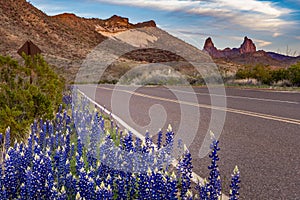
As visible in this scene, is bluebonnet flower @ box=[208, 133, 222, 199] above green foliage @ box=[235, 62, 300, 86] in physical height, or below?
below

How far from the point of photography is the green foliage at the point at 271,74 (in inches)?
947

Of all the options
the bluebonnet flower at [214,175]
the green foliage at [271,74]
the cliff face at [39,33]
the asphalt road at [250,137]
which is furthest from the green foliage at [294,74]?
the cliff face at [39,33]

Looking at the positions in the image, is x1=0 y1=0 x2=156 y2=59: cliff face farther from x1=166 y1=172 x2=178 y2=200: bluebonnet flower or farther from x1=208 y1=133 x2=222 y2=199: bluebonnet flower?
x1=166 y1=172 x2=178 y2=200: bluebonnet flower

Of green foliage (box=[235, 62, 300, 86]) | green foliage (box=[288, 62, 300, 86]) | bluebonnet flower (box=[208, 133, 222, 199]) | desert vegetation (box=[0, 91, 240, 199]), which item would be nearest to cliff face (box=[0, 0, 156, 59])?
green foliage (box=[235, 62, 300, 86])

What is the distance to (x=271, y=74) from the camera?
87.2 feet

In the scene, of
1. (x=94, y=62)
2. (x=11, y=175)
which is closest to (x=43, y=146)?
(x=11, y=175)

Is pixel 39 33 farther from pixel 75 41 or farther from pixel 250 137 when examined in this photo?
pixel 250 137

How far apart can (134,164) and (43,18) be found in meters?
102

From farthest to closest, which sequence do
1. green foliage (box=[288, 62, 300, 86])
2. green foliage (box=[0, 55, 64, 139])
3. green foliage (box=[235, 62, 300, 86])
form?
green foliage (box=[235, 62, 300, 86])
green foliage (box=[288, 62, 300, 86])
green foliage (box=[0, 55, 64, 139])

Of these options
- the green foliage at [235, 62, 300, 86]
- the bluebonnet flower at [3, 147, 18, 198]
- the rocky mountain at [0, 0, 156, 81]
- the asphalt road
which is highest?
the rocky mountain at [0, 0, 156, 81]

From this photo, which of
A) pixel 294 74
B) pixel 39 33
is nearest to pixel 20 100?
pixel 294 74

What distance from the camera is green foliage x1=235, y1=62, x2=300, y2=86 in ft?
78.9

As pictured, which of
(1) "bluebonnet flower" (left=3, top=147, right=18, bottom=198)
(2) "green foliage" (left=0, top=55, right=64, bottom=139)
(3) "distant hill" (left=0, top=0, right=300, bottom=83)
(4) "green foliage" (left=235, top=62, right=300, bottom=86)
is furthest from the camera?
(3) "distant hill" (left=0, top=0, right=300, bottom=83)

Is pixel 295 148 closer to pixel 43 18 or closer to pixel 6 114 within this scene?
pixel 6 114
